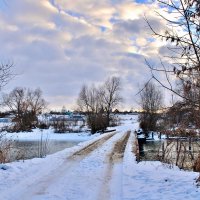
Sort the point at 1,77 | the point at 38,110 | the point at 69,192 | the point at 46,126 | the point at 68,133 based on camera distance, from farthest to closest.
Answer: the point at 38,110, the point at 46,126, the point at 68,133, the point at 1,77, the point at 69,192

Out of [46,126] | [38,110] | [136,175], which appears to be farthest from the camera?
[38,110]

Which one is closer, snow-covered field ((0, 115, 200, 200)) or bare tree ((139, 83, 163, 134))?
snow-covered field ((0, 115, 200, 200))

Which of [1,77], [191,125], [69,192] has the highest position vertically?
[1,77]

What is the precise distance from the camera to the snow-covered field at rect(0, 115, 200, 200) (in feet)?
31.5

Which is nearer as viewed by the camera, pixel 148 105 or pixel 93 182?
pixel 93 182

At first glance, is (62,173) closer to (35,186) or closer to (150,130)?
(35,186)

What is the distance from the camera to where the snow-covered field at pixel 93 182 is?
9.61 metres

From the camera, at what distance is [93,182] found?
11.8 m

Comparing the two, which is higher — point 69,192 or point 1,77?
point 1,77

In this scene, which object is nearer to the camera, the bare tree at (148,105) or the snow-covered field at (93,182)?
the snow-covered field at (93,182)

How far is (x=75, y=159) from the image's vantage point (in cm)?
1828

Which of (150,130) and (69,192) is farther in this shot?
(150,130)

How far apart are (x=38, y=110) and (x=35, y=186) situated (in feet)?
305

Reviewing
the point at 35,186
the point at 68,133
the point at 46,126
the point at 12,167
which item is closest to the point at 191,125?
the point at 35,186
